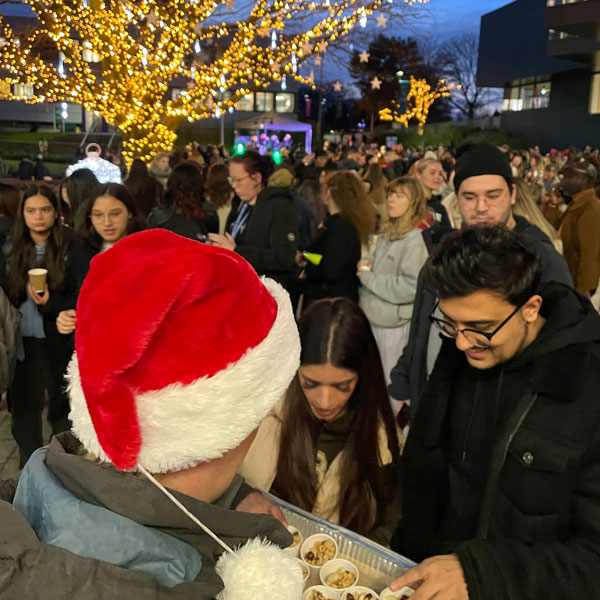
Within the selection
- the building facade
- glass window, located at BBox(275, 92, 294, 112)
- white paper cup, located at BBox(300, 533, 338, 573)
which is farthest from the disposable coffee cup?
glass window, located at BBox(275, 92, 294, 112)

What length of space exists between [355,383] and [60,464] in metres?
1.66

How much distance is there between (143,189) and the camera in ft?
21.5

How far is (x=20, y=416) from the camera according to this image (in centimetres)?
426

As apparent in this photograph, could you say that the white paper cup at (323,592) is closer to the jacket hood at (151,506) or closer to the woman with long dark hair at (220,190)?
the jacket hood at (151,506)

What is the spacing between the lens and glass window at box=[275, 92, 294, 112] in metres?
50.8

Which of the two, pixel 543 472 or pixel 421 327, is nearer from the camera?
pixel 543 472

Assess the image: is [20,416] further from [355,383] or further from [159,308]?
[159,308]

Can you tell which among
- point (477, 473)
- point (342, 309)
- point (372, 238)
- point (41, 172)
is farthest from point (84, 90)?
point (477, 473)

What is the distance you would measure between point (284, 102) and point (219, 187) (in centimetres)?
4649

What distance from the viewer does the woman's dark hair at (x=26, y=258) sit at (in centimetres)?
406

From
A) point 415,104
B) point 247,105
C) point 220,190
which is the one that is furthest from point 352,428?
point 247,105

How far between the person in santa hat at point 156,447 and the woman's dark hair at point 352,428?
1.23m

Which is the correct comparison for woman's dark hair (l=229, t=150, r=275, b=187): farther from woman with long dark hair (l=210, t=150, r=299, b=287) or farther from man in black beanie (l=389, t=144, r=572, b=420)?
man in black beanie (l=389, t=144, r=572, b=420)

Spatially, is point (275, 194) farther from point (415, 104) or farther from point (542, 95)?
point (415, 104)
